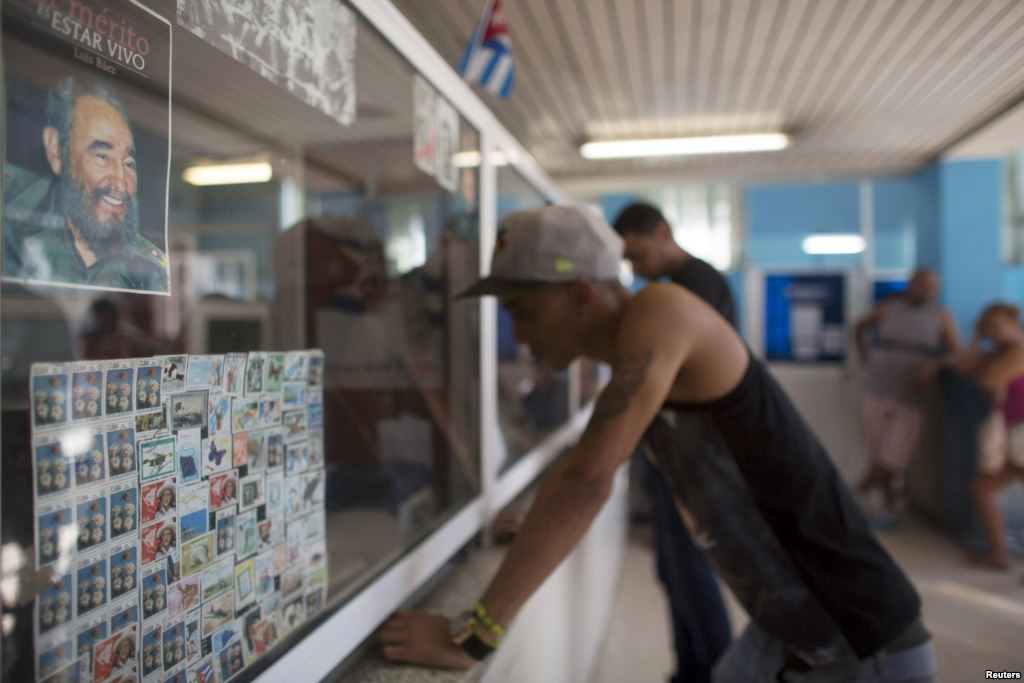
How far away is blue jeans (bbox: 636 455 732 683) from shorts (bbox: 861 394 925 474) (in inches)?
118

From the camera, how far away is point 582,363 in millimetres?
3311

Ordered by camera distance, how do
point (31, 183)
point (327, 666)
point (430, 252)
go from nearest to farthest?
1. point (31, 183)
2. point (327, 666)
3. point (430, 252)

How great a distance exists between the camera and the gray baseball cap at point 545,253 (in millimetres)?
1160

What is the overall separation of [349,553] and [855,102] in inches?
148

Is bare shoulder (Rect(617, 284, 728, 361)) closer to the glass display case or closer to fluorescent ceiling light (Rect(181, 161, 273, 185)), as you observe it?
the glass display case

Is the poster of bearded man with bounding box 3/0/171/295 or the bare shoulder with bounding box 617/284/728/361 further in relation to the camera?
the bare shoulder with bounding box 617/284/728/361

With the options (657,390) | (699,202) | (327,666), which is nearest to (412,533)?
(327,666)

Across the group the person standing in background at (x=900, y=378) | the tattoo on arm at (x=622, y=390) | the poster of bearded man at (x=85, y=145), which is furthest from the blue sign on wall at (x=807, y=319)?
the poster of bearded man at (x=85, y=145)

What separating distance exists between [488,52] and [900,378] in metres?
4.20

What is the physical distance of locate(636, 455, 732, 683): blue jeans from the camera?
2262 mm

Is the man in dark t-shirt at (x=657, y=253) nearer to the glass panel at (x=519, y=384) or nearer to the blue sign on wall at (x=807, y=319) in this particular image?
the glass panel at (x=519, y=384)

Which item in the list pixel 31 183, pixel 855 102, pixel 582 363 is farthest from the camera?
pixel 855 102

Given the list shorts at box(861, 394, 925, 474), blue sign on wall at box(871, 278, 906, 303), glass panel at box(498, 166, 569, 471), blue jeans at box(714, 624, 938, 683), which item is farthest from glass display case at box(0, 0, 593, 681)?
blue sign on wall at box(871, 278, 906, 303)

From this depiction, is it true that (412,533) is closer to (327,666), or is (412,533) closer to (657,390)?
(327,666)
